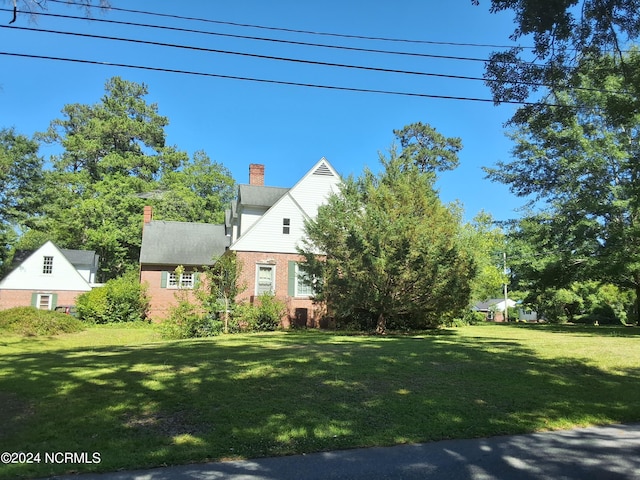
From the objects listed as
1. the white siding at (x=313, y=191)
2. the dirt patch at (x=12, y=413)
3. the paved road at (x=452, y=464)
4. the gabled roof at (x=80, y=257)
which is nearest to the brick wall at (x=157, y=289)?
the white siding at (x=313, y=191)

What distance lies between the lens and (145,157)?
4819 centimetres

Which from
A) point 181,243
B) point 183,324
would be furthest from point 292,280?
point 181,243

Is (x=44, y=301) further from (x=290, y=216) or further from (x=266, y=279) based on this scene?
(x=290, y=216)

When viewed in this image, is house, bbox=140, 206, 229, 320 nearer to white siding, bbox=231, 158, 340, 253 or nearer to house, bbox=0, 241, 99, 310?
white siding, bbox=231, 158, 340, 253

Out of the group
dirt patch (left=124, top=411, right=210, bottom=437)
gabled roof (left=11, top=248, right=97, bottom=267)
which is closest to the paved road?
dirt patch (left=124, top=411, right=210, bottom=437)

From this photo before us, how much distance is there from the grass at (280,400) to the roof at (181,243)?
65.8 ft

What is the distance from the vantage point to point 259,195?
1061 inches

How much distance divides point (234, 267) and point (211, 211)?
29.5 m

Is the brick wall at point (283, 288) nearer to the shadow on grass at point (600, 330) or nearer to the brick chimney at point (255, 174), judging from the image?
the brick chimney at point (255, 174)

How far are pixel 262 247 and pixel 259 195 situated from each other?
4143 mm

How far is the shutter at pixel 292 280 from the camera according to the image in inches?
950

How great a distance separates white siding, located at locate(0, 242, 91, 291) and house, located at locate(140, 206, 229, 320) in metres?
7.30

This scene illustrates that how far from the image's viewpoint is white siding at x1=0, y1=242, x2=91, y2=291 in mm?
33750

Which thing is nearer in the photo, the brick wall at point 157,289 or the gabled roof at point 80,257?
the brick wall at point 157,289
